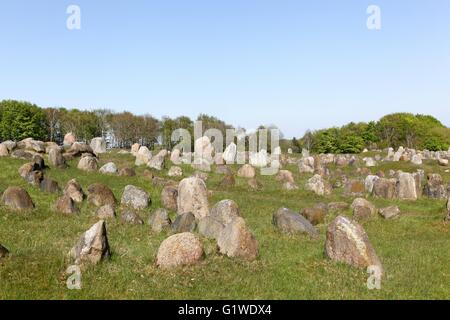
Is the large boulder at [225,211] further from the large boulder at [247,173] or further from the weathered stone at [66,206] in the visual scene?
the large boulder at [247,173]

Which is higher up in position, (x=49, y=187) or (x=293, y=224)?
(x=49, y=187)

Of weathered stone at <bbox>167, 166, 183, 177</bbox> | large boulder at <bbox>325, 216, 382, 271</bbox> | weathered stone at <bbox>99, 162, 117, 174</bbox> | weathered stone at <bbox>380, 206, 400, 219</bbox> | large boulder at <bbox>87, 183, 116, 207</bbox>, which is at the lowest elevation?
weathered stone at <bbox>380, 206, 400, 219</bbox>

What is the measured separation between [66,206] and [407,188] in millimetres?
23948

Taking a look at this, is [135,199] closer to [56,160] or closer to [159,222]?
[159,222]

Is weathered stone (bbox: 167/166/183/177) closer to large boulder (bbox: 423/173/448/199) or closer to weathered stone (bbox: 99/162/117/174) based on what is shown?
weathered stone (bbox: 99/162/117/174)

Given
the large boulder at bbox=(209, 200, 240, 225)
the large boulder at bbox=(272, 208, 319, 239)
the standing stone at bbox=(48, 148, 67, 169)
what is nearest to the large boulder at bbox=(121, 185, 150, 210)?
the large boulder at bbox=(209, 200, 240, 225)

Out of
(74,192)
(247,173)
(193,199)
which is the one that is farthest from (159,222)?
(247,173)

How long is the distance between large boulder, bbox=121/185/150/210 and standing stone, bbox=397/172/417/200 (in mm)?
19166

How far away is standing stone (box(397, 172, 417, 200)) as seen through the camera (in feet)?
106

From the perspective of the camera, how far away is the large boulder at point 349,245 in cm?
1419

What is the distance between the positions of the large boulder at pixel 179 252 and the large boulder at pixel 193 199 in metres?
8.22

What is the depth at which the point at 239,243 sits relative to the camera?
1471cm

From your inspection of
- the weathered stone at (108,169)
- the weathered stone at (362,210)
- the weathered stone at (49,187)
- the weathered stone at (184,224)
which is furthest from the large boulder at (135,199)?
the weathered stone at (362,210)
